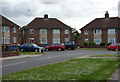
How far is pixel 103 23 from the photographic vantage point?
59.8 m

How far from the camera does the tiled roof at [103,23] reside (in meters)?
57.9

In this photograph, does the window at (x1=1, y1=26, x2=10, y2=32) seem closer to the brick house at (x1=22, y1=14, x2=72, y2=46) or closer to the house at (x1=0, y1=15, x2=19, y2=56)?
the house at (x1=0, y1=15, x2=19, y2=56)

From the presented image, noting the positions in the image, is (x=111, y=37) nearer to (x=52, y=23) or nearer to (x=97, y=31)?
(x=97, y=31)

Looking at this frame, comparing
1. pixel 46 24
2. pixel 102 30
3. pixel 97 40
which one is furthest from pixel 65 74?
pixel 46 24

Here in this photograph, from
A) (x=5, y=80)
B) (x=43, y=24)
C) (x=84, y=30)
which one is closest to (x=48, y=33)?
(x=43, y=24)

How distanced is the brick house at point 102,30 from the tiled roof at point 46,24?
6.45m

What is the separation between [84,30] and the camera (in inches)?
2436

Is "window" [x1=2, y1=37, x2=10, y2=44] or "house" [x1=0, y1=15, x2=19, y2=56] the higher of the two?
"house" [x1=0, y1=15, x2=19, y2=56]

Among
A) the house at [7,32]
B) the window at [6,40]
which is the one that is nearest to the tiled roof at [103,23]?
the house at [7,32]

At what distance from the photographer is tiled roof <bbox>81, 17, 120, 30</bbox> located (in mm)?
57919

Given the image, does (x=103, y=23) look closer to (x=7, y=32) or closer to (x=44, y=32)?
(x=44, y=32)

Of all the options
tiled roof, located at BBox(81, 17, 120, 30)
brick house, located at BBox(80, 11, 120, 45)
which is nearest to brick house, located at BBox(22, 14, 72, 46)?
brick house, located at BBox(80, 11, 120, 45)

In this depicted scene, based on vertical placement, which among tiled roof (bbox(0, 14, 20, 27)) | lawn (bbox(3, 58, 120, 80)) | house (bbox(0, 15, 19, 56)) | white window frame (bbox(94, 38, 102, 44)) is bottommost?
lawn (bbox(3, 58, 120, 80))

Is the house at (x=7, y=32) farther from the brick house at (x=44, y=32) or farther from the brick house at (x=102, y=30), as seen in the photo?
the brick house at (x=102, y=30)
